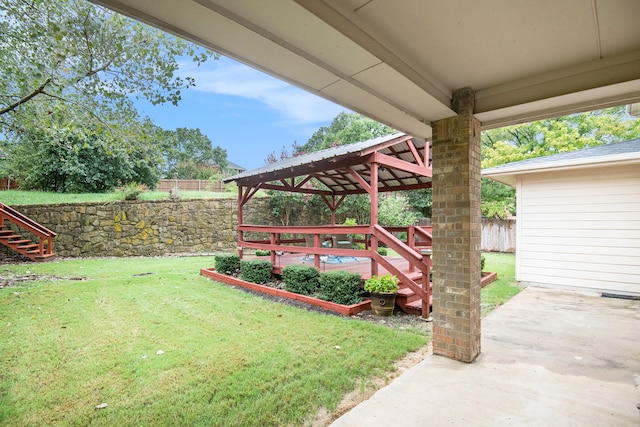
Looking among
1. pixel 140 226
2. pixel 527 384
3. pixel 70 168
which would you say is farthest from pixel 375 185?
pixel 70 168

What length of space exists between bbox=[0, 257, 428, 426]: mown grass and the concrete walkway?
45 centimetres

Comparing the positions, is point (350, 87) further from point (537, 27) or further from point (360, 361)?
point (360, 361)

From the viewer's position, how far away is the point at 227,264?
8.23 metres

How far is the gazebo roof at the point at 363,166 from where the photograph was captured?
19.3 feet

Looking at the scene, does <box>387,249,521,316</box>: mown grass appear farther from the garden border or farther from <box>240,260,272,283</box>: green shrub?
<box>240,260,272,283</box>: green shrub

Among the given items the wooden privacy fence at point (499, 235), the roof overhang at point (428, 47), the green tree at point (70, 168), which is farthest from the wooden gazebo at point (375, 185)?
the green tree at point (70, 168)

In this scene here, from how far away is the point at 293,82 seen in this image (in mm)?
2504

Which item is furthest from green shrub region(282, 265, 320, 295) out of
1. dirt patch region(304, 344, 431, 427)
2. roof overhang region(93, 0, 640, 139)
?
roof overhang region(93, 0, 640, 139)

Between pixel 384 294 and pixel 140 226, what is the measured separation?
38.2 feet

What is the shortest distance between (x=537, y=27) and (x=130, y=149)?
6867mm

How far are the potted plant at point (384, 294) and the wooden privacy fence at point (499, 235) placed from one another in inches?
462

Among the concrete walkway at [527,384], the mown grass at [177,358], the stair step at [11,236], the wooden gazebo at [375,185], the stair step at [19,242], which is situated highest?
the wooden gazebo at [375,185]

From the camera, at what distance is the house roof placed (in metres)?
6.09

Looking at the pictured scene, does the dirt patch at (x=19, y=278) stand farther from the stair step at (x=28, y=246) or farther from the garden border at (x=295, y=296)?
the garden border at (x=295, y=296)
